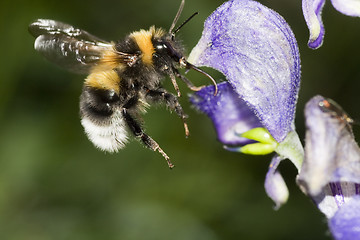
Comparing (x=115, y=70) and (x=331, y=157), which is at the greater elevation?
(x=115, y=70)

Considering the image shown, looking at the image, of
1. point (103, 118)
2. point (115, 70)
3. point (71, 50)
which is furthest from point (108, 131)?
point (71, 50)

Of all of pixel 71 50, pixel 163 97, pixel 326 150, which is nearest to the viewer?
pixel 326 150

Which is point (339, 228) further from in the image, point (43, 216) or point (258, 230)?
point (43, 216)

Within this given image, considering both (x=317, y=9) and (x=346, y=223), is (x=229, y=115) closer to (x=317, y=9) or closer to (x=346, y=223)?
(x=317, y=9)

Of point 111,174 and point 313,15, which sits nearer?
point 313,15

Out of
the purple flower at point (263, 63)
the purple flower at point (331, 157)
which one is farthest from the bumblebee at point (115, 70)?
the purple flower at point (331, 157)

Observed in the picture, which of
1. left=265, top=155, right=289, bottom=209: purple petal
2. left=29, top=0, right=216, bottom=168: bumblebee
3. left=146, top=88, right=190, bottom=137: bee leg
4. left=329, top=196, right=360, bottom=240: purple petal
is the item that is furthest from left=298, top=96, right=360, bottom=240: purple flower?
left=146, top=88, right=190, bottom=137: bee leg
